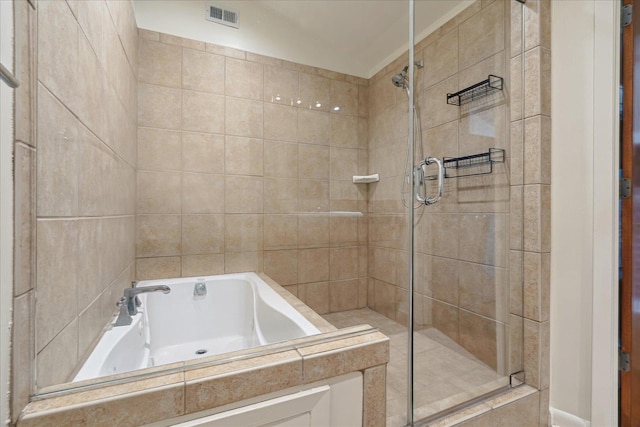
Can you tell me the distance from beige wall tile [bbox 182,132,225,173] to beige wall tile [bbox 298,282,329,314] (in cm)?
80

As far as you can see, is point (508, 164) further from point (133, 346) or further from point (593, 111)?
point (133, 346)

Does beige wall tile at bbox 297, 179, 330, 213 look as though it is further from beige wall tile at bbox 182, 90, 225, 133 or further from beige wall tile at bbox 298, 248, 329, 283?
beige wall tile at bbox 182, 90, 225, 133

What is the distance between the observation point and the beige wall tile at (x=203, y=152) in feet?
5.36

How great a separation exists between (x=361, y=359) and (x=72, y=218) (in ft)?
3.02

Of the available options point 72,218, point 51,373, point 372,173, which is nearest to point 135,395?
point 51,373

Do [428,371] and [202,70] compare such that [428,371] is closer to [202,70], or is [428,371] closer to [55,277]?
[55,277]

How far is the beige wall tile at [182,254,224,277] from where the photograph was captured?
1581 mm

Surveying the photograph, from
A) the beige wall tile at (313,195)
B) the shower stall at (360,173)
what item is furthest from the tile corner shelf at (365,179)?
the beige wall tile at (313,195)

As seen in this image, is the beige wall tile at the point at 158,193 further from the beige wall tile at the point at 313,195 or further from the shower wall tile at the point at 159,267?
the beige wall tile at the point at 313,195

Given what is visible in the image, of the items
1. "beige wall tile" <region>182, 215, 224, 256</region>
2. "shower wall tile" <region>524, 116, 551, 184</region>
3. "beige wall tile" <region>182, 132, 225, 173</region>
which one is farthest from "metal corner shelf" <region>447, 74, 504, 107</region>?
"beige wall tile" <region>182, 215, 224, 256</region>

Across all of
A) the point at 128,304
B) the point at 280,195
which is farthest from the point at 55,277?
the point at 280,195

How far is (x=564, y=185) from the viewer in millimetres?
1349

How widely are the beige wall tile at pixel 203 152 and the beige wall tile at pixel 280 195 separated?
30 cm

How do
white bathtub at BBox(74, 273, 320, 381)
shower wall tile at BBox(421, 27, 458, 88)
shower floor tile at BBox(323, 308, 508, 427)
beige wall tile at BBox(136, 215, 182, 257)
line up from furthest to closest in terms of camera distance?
beige wall tile at BBox(136, 215, 182, 257)
shower wall tile at BBox(421, 27, 458, 88)
shower floor tile at BBox(323, 308, 508, 427)
white bathtub at BBox(74, 273, 320, 381)
